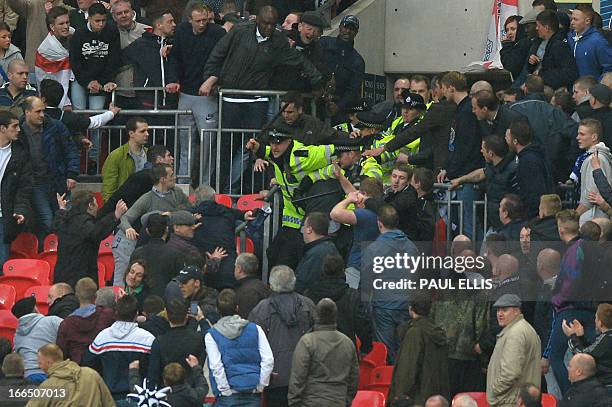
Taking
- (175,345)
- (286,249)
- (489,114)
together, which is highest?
(489,114)

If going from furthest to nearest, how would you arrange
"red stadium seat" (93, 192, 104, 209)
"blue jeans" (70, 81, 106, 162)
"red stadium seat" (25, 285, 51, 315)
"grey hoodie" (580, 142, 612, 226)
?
"blue jeans" (70, 81, 106, 162), "red stadium seat" (93, 192, 104, 209), "red stadium seat" (25, 285, 51, 315), "grey hoodie" (580, 142, 612, 226)

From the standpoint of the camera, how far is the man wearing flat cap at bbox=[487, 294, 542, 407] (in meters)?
16.4

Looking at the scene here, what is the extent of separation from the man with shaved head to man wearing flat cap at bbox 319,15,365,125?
3.64 m

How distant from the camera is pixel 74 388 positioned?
1578 centimetres

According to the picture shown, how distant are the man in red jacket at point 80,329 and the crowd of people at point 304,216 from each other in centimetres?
2

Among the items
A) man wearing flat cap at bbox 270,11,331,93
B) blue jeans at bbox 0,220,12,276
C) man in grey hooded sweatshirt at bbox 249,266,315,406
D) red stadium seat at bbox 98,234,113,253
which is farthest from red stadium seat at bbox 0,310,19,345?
man wearing flat cap at bbox 270,11,331,93

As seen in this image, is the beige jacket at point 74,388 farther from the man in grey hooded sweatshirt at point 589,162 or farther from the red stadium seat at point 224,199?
the man in grey hooded sweatshirt at point 589,162

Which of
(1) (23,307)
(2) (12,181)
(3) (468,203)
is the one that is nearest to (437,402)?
(3) (468,203)

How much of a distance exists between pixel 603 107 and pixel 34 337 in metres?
5.83

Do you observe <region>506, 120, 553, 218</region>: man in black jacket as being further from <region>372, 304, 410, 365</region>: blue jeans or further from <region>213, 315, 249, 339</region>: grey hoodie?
<region>213, 315, 249, 339</region>: grey hoodie

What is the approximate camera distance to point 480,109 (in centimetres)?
1897

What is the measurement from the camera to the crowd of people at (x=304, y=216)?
53.5ft

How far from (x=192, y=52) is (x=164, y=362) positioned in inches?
244

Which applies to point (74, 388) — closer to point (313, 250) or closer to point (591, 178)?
point (313, 250)
